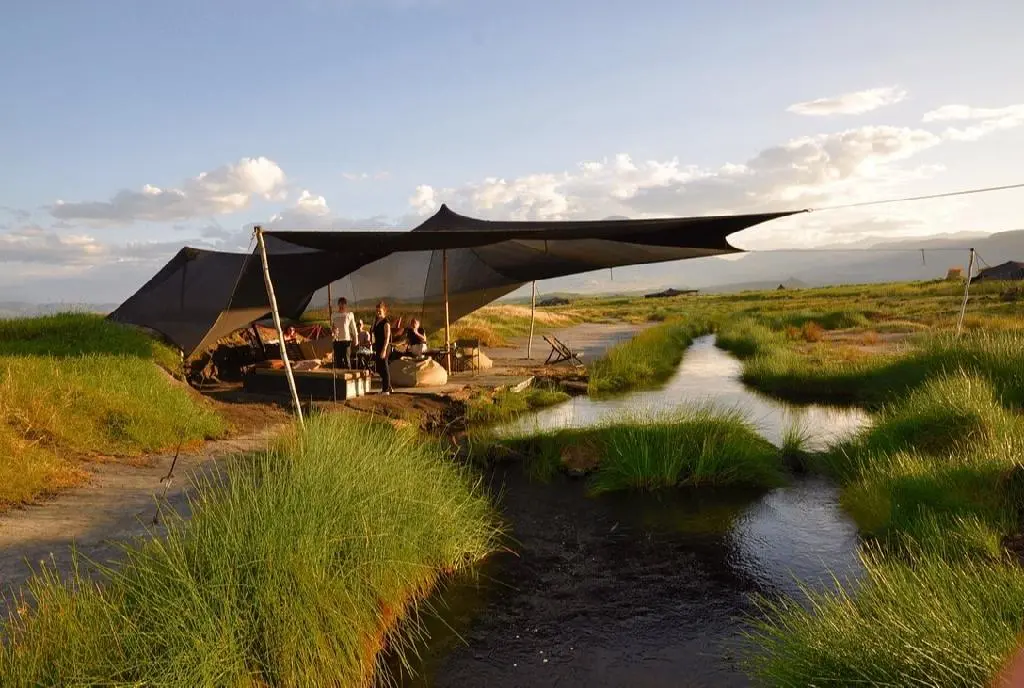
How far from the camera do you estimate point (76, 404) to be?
311 inches

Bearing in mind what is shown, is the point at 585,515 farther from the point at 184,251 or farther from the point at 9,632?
the point at 184,251

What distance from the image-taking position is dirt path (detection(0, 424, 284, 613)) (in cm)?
459

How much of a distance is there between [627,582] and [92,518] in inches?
161

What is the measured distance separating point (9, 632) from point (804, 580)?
4774 mm

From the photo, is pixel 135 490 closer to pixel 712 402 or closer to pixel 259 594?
pixel 259 594

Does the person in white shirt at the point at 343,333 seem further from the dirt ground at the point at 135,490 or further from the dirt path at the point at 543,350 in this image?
the dirt path at the point at 543,350

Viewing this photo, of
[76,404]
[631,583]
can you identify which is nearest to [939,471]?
[631,583]

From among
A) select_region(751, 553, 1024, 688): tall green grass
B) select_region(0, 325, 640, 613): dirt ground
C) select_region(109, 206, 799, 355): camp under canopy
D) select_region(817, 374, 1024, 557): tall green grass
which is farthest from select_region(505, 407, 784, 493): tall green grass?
select_region(751, 553, 1024, 688): tall green grass

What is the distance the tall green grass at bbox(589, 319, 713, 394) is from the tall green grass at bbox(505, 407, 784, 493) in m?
5.15

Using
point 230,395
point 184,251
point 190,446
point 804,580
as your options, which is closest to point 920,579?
point 804,580

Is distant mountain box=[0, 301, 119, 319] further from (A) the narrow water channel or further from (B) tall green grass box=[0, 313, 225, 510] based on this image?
(A) the narrow water channel

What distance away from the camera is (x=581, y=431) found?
8.48 m

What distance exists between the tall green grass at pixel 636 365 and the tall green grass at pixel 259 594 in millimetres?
8958

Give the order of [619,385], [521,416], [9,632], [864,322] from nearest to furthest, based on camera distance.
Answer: [9,632] < [521,416] < [619,385] < [864,322]
